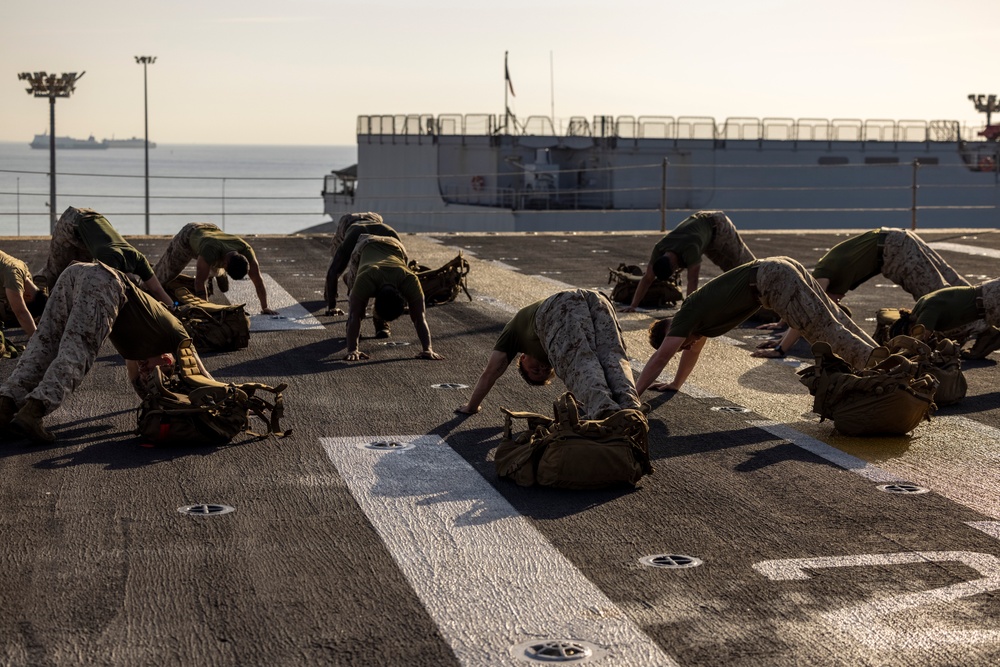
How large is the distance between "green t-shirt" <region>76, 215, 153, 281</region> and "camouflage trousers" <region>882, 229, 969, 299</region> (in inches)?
281

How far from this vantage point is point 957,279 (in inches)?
501

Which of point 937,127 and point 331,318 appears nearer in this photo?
point 331,318

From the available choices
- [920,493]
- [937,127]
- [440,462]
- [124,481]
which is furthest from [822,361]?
[937,127]

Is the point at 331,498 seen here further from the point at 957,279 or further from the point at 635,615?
the point at 957,279

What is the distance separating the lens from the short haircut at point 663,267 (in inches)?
531

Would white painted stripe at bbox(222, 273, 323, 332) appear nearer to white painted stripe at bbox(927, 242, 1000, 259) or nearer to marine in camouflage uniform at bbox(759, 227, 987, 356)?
marine in camouflage uniform at bbox(759, 227, 987, 356)

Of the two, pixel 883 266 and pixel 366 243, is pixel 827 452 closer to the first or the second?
pixel 883 266

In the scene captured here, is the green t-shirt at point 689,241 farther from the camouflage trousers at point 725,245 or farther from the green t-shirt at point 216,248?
the green t-shirt at point 216,248

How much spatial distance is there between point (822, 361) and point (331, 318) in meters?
7.09

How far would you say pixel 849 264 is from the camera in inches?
487

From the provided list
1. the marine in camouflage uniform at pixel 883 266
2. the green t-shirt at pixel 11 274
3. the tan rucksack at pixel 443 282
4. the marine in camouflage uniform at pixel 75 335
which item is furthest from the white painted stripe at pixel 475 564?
the tan rucksack at pixel 443 282

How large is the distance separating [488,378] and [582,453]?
1.81 meters

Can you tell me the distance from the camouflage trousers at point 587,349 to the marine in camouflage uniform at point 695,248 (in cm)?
517

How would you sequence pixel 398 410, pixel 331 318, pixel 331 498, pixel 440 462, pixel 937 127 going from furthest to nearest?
pixel 937 127
pixel 331 318
pixel 398 410
pixel 440 462
pixel 331 498
